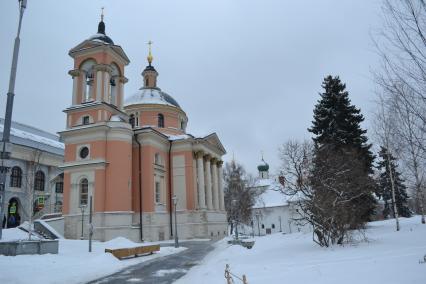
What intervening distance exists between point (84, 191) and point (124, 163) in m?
4.12

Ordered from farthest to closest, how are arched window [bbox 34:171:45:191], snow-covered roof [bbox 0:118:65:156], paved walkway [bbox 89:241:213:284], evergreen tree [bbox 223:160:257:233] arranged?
evergreen tree [bbox 223:160:257:233] → arched window [bbox 34:171:45:191] → snow-covered roof [bbox 0:118:65:156] → paved walkway [bbox 89:241:213:284]

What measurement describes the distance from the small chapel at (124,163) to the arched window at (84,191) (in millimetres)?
83

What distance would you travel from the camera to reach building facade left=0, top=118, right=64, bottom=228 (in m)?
38.3

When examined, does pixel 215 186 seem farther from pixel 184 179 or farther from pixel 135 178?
pixel 135 178

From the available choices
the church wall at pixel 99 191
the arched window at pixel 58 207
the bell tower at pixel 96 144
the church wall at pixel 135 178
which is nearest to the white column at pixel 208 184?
the church wall at pixel 135 178

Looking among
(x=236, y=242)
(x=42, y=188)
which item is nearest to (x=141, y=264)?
(x=236, y=242)

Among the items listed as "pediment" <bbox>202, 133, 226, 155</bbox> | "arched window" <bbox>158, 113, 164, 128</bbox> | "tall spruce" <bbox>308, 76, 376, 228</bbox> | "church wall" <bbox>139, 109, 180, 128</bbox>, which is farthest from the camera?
"pediment" <bbox>202, 133, 226, 155</bbox>

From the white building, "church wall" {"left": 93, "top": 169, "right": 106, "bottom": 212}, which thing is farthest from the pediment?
the white building

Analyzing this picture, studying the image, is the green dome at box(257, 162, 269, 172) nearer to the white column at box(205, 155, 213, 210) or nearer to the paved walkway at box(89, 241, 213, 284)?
the white column at box(205, 155, 213, 210)

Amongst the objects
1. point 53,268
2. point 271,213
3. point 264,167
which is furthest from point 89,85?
point 264,167

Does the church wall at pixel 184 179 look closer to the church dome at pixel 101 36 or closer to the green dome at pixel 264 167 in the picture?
the church dome at pixel 101 36

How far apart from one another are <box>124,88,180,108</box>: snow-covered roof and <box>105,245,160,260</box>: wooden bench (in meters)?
23.2

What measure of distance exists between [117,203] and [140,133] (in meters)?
7.53

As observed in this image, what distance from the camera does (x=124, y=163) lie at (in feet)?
101
